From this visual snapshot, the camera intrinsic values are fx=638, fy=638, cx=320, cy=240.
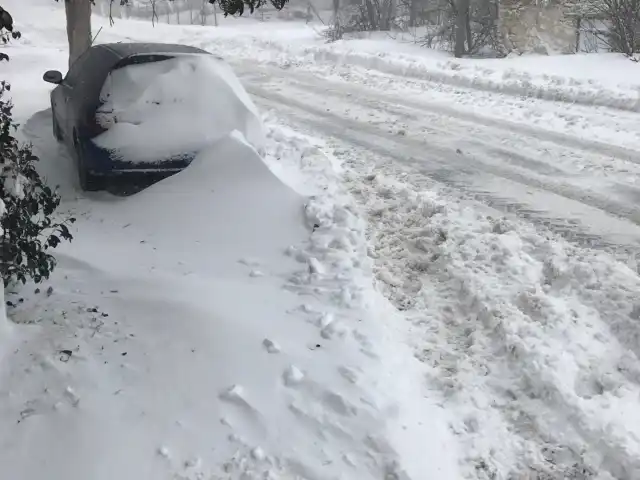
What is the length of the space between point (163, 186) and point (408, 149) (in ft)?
12.3

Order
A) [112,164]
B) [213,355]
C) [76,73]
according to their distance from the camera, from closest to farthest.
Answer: [213,355] < [112,164] < [76,73]

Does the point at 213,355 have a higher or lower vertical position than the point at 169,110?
lower

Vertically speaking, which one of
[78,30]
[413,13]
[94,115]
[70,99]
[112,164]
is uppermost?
[413,13]

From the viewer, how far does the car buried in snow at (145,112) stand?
5.95 meters

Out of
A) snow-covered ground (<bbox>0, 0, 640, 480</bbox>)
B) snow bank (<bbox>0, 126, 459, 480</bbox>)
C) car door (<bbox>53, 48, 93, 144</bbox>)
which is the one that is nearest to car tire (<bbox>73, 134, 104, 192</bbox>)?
snow-covered ground (<bbox>0, 0, 640, 480</bbox>)

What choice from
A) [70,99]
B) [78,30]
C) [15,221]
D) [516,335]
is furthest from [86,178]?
[78,30]

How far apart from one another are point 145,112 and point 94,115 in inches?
18.9

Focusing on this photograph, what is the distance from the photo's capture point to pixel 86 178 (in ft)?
19.9

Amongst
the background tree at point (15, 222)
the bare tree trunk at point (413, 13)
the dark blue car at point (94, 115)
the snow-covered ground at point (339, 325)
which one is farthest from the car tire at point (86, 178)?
the bare tree trunk at point (413, 13)

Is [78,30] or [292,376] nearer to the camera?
[292,376]

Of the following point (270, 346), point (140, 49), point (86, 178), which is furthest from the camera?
point (140, 49)

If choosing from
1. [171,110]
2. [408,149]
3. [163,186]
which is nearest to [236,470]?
[163,186]

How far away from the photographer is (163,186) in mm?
5992

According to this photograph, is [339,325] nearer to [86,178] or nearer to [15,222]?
[15,222]
